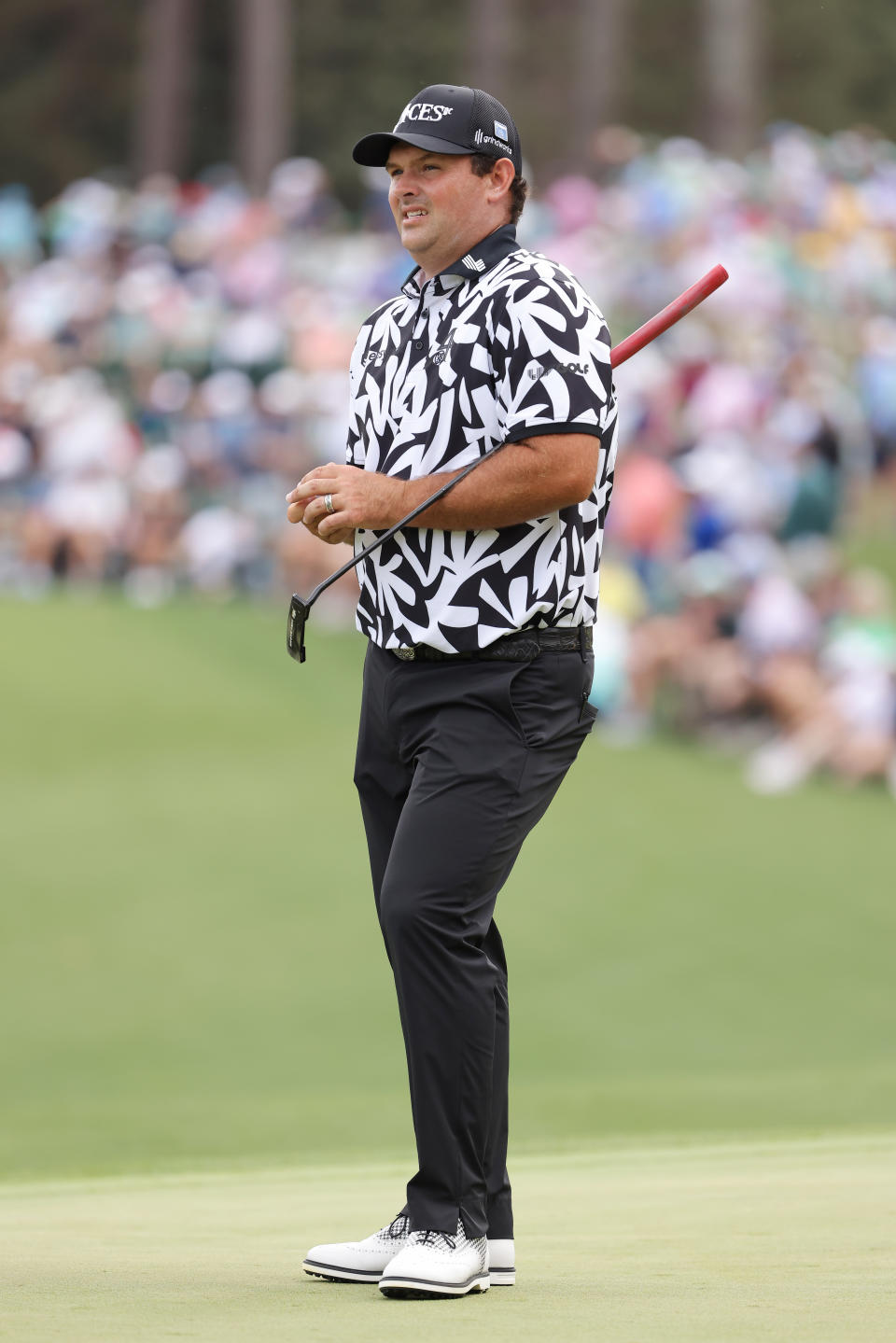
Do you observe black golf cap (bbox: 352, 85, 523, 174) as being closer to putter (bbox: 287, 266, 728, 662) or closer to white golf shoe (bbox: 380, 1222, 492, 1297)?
putter (bbox: 287, 266, 728, 662)

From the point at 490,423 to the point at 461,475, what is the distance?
0.38 ft

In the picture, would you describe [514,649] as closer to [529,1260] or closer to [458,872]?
[458,872]

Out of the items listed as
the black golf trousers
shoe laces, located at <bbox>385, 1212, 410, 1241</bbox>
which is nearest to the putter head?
the black golf trousers

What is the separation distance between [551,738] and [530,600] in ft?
0.74

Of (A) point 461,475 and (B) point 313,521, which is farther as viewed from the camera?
(B) point 313,521

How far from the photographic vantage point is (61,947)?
979 cm

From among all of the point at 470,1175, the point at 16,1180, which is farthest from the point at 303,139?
the point at 470,1175

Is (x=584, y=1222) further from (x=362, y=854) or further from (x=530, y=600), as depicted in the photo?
(x=362, y=854)

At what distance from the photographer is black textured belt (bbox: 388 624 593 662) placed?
343cm

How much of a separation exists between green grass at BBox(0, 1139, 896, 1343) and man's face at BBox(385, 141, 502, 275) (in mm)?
1607

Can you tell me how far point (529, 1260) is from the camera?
12.1 feet

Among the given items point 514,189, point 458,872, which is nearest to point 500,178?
point 514,189

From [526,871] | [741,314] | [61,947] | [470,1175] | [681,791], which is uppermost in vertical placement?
[741,314]

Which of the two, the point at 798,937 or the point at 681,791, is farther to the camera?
the point at 681,791
